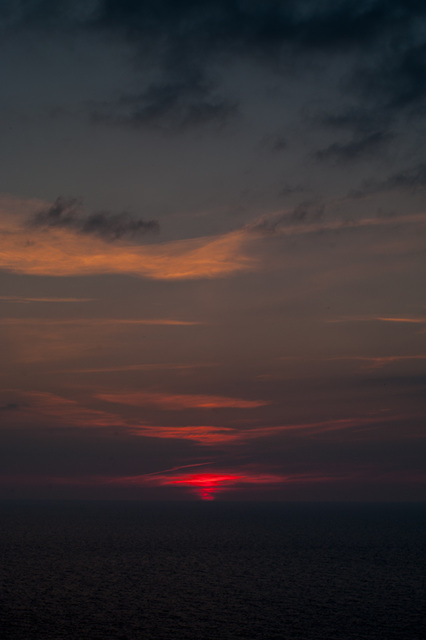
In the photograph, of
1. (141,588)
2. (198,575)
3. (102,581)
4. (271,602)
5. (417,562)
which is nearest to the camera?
(271,602)

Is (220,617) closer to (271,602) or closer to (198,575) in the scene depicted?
(271,602)

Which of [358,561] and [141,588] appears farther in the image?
[358,561]

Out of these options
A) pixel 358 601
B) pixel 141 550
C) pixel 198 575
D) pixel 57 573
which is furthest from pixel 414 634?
pixel 141 550

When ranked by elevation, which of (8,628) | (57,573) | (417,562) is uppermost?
(8,628)

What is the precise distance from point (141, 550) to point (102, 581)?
231 ft

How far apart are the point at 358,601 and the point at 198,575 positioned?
141 feet

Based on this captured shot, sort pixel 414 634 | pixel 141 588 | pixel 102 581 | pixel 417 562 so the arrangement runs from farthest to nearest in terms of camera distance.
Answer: pixel 417 562 < pixel 102 581 < pixel 141 588 < pixel 414 634

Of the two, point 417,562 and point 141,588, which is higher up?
point 141,588

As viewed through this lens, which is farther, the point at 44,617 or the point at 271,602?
the point at 271,602

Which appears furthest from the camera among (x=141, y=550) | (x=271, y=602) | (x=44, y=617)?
(x=141, y=550)

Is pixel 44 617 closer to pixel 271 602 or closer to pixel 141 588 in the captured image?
pixel 141 588

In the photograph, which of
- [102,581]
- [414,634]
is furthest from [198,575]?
[414,634]

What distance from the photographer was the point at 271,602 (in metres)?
103

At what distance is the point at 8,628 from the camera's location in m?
80.9
